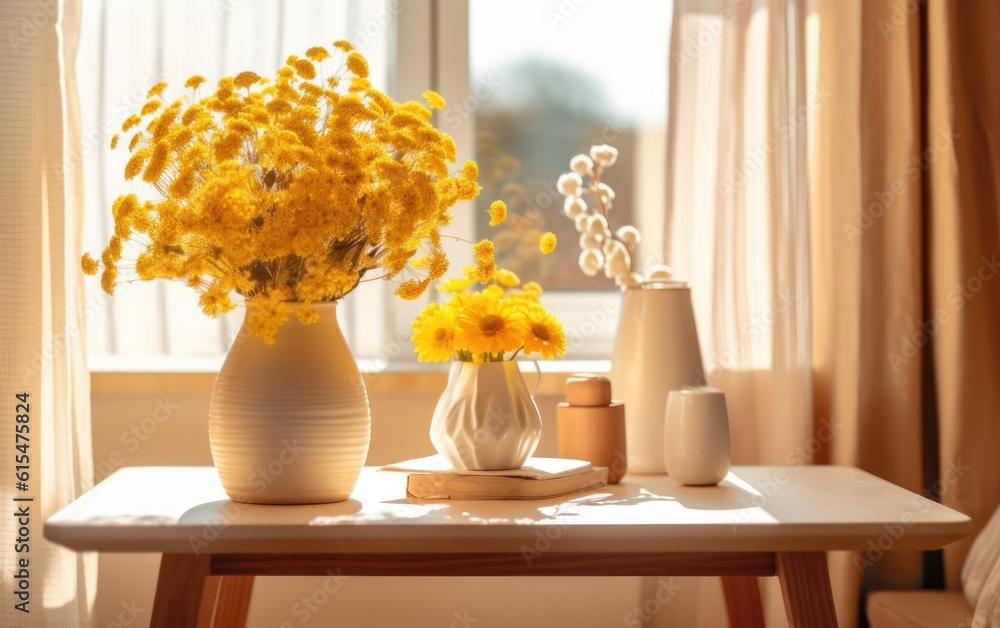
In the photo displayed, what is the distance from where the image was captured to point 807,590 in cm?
120

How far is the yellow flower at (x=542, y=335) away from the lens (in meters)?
1.38

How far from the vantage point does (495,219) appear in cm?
131

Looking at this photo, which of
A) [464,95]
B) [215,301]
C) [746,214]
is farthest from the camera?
[464,95]

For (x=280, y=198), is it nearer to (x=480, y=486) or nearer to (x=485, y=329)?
(x=485, y=329)

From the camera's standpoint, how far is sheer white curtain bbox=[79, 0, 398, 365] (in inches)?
74.0

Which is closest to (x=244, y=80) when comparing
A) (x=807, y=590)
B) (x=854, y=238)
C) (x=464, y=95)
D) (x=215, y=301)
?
(x=215, y=301)

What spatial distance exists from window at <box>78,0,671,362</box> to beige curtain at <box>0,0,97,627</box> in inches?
3.8

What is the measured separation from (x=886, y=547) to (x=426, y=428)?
918mm

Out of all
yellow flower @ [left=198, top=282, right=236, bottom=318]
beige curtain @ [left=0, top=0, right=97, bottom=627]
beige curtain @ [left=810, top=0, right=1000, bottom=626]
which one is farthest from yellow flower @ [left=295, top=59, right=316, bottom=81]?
beige curtain @ [left=810, top=0, right=1000, bottom=626]

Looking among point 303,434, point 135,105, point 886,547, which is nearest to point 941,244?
point 886,547

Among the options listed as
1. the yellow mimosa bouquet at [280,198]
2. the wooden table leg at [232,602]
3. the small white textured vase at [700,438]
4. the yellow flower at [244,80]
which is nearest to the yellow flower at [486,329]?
the yellow mimosa bouquet at [280,198]

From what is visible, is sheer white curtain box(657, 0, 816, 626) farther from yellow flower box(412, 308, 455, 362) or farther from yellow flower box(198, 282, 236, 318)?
yellow flower box(198, 282, 236, 318)

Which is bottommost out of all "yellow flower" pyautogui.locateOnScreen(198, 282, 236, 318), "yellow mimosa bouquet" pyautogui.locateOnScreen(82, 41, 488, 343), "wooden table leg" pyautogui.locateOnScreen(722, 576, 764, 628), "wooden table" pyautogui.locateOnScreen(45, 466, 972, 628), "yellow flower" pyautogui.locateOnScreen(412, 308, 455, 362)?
"wooden table leg" pyautogui.locateOnScreen(722, 576, 764, 628)

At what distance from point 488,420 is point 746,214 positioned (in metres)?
0.71
